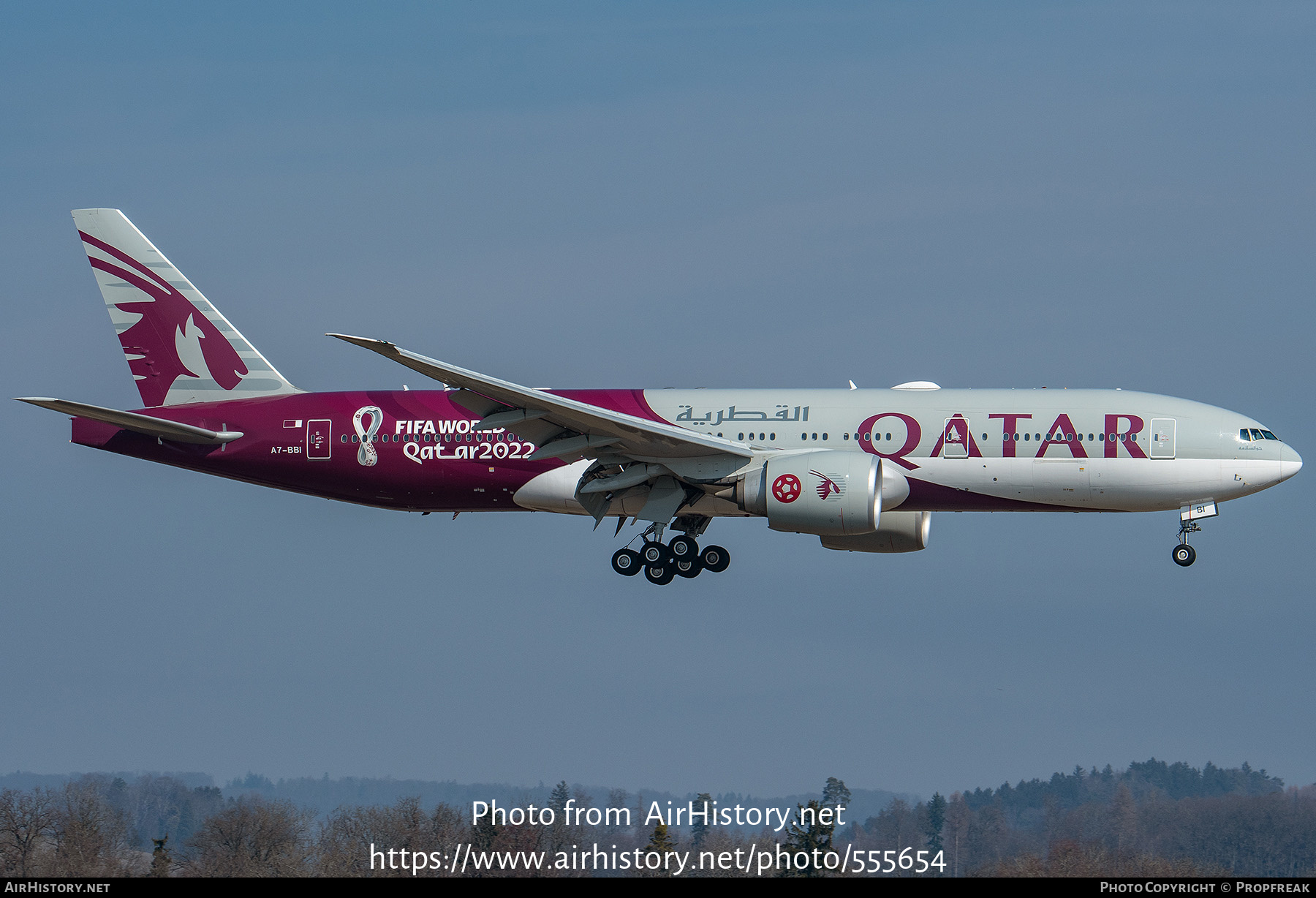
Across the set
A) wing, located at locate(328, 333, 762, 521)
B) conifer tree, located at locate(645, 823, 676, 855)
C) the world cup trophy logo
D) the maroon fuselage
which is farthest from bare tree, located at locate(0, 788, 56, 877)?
wing, located at locate(328, 333, 762, 521)

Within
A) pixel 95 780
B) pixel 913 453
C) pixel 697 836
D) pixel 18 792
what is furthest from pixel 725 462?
pixel 95 780

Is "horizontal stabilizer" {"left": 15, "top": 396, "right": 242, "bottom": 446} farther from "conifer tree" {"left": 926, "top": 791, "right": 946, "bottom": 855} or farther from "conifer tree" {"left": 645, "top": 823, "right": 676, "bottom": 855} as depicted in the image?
"conifer tree" {"left": 926, "top": 791, "right": 946, "bottom": 855}

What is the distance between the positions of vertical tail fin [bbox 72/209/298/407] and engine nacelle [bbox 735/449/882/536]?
15.4 meters

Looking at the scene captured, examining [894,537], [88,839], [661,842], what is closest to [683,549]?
[894,537]

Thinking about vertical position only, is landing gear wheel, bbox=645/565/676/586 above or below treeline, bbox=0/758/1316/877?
above

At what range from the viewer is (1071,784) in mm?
90750

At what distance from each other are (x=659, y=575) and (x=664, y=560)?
454 mm

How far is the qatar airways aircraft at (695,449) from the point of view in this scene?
128 feet

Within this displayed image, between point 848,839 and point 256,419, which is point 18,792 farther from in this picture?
point 848,839

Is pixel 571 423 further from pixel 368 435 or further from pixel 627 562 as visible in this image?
pixel 368 435

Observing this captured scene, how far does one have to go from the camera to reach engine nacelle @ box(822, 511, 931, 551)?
43.9 m

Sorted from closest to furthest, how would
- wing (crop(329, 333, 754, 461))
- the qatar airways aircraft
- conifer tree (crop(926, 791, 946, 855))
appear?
wing (crop(329, 333, 754, 461)) → the qatar airways aircraft → conifer tree (crop(926, 791, 946, 855))

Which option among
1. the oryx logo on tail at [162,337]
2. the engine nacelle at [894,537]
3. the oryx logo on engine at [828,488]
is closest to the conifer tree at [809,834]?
the engine nacelle at [894,537]

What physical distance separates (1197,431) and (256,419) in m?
25.4
